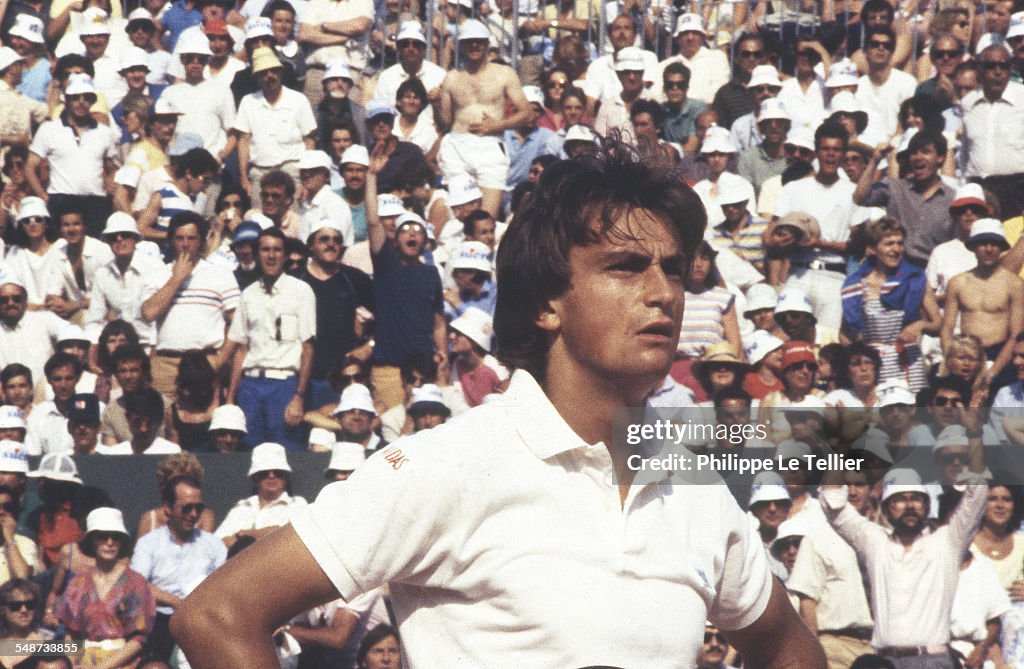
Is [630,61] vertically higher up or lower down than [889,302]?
higher up

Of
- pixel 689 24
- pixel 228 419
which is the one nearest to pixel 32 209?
pixel 228 419

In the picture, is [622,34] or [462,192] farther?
[622,34]

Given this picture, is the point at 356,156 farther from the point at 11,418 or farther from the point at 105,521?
the point at 105,521

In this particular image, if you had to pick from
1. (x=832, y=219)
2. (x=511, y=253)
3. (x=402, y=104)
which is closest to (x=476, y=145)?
(x=402, y=104)

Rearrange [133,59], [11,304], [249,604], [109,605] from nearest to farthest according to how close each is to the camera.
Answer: [249,604]
[109,605]
[11,304]
[133,59]

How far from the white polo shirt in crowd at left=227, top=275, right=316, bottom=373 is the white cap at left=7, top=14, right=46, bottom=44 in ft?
15.4

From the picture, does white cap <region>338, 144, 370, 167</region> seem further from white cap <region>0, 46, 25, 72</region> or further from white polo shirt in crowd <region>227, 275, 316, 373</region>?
white cap <region>0, 46, 25, 72</region>

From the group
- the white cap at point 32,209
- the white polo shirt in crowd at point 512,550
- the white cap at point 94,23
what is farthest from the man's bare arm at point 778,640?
the white cap at point 94,23

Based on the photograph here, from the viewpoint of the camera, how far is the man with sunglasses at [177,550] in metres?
→ 8.66

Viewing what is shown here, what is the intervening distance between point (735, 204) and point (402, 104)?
3.14 metres

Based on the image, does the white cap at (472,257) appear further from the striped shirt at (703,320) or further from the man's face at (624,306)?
the man's face at (624,306)

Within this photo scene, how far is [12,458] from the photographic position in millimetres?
9461

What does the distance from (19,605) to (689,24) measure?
755 cm

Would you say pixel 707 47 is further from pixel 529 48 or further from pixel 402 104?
pixel 402 104
